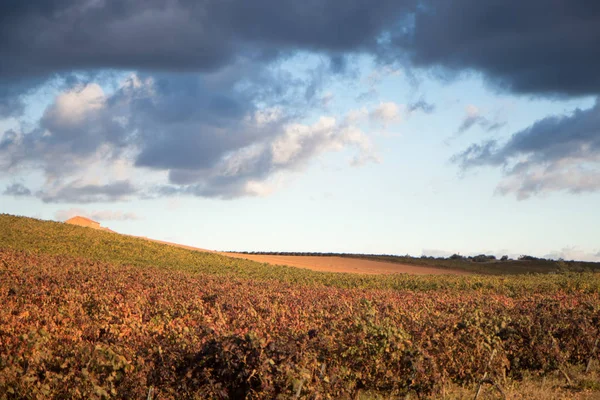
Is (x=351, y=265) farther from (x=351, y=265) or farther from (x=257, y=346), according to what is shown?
(x=257, y=346)

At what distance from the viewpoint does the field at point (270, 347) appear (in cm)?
870

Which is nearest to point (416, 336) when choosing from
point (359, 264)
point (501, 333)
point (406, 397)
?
point (406, 397)

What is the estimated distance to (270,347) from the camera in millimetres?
8836

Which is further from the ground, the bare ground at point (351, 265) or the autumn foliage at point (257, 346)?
the bare ground at point (351, 265)

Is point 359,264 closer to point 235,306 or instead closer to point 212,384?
point 235,306

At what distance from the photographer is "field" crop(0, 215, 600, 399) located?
8.70 meters

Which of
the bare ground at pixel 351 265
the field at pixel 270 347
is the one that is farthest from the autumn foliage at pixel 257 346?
the bare ground at pixel 351 265

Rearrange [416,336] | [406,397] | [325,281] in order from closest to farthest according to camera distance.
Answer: [406,397]
[416,336]
[325,281]

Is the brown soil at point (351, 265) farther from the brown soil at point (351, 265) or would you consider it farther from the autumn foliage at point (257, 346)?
the autumn foliage at point (257, 346)

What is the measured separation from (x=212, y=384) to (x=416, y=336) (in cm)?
482

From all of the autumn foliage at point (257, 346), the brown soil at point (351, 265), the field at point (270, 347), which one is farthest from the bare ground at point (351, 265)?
the autumn foliage at point (257, 346)

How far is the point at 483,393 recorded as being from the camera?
39.5 ft

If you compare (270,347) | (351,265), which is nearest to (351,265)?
(351,265)

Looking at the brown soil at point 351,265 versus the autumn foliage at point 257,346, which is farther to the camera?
the brown soil at point 351,265
